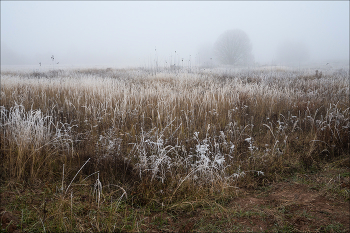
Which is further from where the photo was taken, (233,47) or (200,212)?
(233,47)

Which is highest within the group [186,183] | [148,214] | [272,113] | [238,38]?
[238,38]

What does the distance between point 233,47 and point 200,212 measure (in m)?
43.4

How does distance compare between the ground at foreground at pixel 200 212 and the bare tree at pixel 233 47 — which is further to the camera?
the bare tree at pixel 233 47

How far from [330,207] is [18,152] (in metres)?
3.76

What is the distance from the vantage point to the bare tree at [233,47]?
42.1m

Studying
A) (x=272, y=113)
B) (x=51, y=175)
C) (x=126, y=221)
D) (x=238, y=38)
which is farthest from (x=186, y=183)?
(x=238, y=38)

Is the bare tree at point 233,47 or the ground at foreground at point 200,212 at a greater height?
the bare tree at point 233,47

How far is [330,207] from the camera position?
244 cm

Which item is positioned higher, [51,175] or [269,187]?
[51,175]

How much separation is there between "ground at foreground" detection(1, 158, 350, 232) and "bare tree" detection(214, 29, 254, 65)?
4164 cm

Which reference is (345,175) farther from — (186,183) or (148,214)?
(148,214)

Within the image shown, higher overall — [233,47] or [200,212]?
[233,47]

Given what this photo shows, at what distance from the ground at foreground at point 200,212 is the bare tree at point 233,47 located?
4164 cm

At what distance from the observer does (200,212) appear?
2.39 metres
